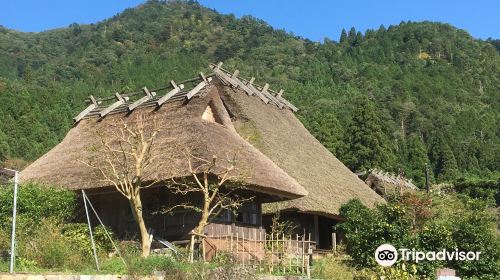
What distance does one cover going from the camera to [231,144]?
21.3 metres

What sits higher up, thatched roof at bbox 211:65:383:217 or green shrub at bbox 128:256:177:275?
thatched roof at bbox 211:65:383:217

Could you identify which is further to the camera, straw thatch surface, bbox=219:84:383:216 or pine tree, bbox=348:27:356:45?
pine tree, bbox=348:27:356:45

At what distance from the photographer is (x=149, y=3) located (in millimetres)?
128250

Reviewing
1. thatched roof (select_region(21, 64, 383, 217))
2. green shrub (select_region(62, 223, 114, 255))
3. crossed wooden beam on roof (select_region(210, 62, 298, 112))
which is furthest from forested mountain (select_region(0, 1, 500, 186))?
green shrub (select_region(62, 223, 114, 255))

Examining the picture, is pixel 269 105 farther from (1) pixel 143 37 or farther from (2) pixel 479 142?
(1) pixel 143 37

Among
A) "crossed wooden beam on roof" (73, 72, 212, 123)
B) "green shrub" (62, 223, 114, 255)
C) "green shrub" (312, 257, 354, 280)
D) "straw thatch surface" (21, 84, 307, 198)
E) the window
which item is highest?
"crossed wooden beam on roof" (73, 72, 212, 123)

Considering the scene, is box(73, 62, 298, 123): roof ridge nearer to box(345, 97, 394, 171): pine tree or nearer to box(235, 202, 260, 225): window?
box(235, 202, 260, 225): window

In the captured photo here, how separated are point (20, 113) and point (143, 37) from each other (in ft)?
164

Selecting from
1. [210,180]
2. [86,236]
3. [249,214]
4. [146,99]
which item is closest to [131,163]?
[86,236]

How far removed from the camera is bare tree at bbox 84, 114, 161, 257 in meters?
16.8

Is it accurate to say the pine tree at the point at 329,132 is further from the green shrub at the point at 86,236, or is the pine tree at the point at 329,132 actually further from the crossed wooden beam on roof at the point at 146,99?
the green shrub at the point at 86,236

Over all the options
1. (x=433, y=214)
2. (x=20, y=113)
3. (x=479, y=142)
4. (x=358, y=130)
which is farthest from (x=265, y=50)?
(x=433, y=214)

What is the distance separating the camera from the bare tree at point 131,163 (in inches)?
663

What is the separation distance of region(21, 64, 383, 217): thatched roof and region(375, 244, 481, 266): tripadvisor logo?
3442 millimetres
